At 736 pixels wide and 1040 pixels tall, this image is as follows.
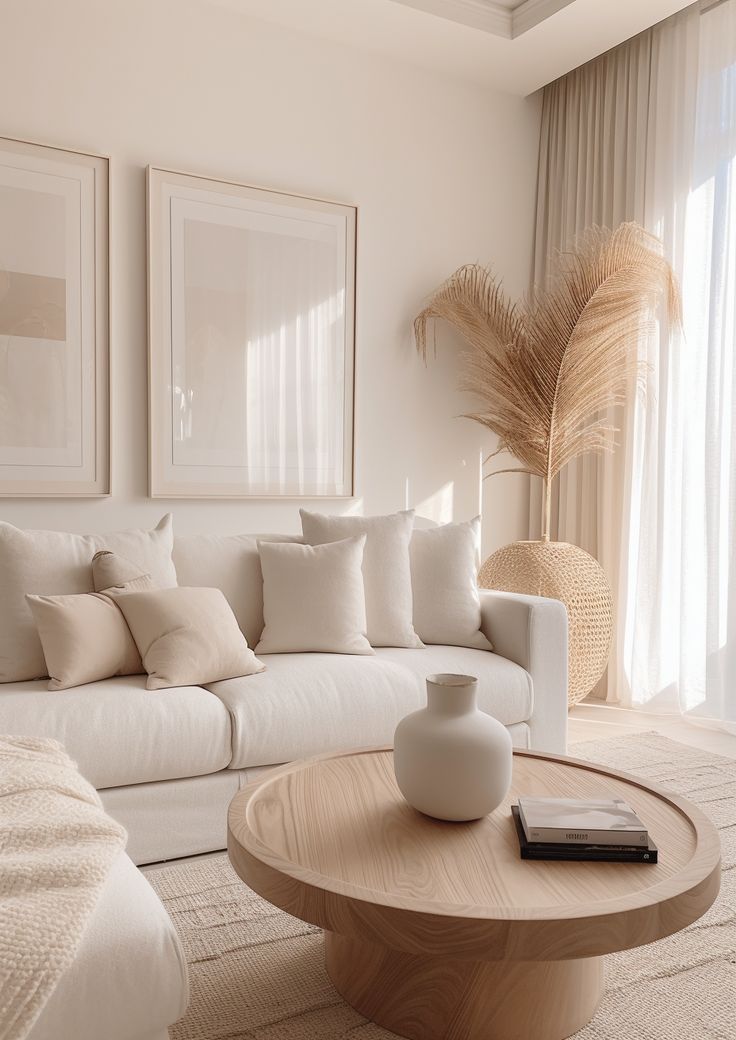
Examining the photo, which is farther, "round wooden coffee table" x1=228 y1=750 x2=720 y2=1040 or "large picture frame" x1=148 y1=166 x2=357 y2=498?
"large picture frame" x1=148 y1=166 x2=357 y2=498

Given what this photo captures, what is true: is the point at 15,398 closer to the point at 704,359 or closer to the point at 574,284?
the point at 574,284

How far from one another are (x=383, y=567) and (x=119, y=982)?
2025 mm

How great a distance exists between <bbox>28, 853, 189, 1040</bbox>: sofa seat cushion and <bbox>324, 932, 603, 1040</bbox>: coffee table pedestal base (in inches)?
18.3

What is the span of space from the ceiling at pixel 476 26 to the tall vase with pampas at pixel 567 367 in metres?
0.81

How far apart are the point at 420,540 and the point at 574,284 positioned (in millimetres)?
1328

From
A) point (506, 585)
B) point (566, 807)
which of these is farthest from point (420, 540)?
point (566, 807)

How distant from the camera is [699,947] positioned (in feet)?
5.91

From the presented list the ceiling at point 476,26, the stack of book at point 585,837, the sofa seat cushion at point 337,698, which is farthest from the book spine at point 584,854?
the ceiling at point 476,26

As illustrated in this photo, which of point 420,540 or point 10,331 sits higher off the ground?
point 10,331

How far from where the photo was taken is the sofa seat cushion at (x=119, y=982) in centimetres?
104

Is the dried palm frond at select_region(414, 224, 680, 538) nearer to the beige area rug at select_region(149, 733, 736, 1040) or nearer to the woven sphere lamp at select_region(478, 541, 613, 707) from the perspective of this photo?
the woven sphere lamp at select_region(478, 541, 613, 707)

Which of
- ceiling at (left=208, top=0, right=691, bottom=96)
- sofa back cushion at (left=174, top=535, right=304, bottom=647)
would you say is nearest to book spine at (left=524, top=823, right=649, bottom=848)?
sofa back cushion at (left=174, top=535, right=304, bottom=647)

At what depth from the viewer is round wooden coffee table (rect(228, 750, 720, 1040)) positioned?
3.98ft

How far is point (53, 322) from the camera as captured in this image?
320 cm
